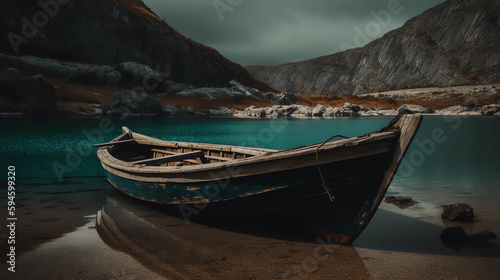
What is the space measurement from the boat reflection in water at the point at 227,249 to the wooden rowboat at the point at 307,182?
0.42m

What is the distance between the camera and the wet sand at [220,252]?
5371 mm

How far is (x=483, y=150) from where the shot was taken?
76.8 ft

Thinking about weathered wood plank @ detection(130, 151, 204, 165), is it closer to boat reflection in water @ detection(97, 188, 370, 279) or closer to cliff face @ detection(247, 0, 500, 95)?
boat reflection in water @ detection(97, 188, 370, 279)

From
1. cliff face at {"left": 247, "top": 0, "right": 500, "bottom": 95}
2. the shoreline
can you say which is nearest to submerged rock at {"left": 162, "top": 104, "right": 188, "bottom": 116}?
the shoreline

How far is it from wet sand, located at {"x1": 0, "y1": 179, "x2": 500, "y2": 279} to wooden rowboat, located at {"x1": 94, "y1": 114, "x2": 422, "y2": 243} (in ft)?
1.96

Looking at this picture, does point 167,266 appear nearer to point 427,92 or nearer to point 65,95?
point 65,95

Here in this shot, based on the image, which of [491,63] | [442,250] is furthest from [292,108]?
[491,63]

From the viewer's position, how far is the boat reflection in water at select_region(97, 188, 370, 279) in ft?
17.8

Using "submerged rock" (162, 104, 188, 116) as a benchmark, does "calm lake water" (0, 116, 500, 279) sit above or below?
above

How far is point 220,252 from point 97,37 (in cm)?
12128

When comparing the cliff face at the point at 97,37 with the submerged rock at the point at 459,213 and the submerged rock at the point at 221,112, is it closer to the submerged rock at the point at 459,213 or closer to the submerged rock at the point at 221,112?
the submerged rock at the point at 221,112

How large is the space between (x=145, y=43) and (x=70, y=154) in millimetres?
107297

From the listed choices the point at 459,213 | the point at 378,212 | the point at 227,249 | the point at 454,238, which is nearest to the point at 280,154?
the point at 227,249

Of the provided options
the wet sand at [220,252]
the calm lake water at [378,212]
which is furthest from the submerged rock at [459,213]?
the wet sand at [220,252]
